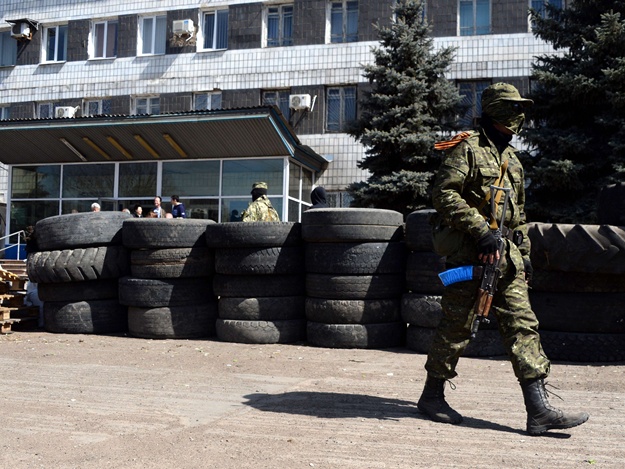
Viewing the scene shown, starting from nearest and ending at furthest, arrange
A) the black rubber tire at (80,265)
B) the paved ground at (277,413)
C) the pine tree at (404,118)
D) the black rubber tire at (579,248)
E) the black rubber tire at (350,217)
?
1. the paved ground at (277,413)
2. the black rubber tire at (579,248)
3. the black rubber tire at (350,217)
4. the black rubber tire at (80,265)
5. the pine tree at (404,118)

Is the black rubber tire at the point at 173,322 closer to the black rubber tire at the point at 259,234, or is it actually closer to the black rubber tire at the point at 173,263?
the black rubber tire at the point at 173,263

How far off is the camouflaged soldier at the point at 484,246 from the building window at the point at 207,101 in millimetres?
18716

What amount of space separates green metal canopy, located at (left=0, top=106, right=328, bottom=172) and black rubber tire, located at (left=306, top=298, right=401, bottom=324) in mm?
10097

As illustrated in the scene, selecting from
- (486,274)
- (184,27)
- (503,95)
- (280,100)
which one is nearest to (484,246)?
(486,274)

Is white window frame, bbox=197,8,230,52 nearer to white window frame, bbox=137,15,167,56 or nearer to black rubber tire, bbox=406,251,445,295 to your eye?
white window frame, bbox=137,15,167,56

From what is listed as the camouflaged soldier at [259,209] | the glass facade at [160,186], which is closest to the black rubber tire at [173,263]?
the camouflaged soldier at [259,209]

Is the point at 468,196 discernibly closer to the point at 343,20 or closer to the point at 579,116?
the point at 579,116

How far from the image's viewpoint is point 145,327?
8219mm

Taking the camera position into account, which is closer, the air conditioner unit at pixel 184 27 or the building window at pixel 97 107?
the air conditioner unit at pixel 184 27

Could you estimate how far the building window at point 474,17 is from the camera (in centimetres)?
2003

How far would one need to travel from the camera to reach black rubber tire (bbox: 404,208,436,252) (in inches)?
291

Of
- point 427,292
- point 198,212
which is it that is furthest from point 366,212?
point 198,212

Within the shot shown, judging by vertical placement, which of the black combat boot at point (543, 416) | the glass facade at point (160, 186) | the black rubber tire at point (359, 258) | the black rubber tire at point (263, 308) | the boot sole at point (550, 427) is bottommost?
the boot sole at point (550, 427)

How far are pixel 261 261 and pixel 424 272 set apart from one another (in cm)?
203
